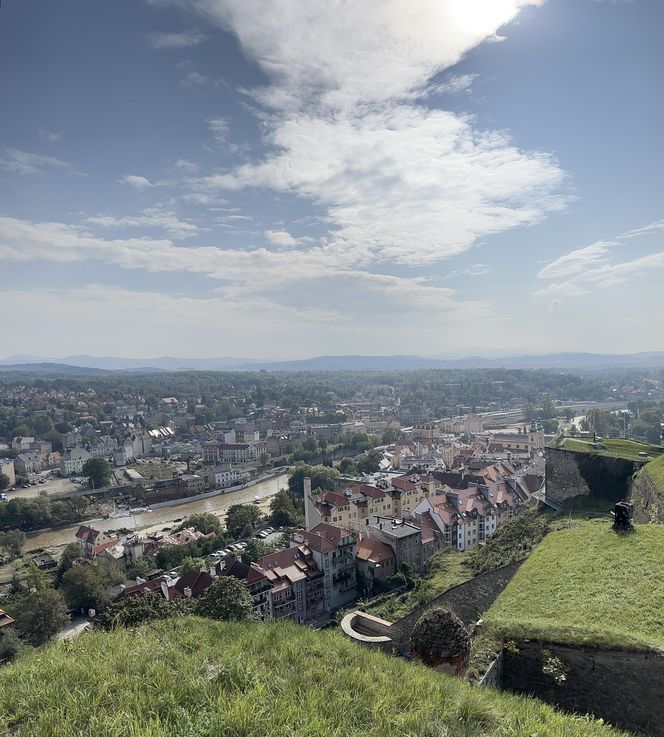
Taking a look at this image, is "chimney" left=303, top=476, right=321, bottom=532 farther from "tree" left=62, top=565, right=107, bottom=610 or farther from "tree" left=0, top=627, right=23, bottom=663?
"tree" left=0, top=627, right=23, bottom=663

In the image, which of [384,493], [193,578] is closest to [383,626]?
[193,578]

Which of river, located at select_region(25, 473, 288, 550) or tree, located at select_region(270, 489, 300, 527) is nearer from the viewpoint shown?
tree, located at select_region(270, 489, 300, 527)

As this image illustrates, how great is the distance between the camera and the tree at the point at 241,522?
31141 millimetres

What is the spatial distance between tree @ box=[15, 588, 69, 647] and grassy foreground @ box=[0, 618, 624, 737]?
1714 centimetres

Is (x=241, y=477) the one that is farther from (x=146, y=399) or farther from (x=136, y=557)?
(x=146, y=399)

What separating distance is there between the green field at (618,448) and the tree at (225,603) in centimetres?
1173

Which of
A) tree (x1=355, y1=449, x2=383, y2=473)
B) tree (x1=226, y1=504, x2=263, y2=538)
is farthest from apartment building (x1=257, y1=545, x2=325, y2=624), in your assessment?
tree (x1=355, y1=449, x2=383, y2=473)

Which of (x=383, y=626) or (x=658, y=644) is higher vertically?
(x=658, y=644)

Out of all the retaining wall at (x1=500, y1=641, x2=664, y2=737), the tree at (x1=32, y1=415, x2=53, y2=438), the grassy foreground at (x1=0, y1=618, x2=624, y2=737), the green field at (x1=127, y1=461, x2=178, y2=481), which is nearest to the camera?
the grassy foreground at (x1=0, y1=618, x2=624, y2=737)

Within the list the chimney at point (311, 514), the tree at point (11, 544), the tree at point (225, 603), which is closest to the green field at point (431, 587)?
the tree at point (225, 603)

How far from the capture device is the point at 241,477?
171ft

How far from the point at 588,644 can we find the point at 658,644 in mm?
656

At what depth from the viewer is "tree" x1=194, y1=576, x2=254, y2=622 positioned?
738 cm

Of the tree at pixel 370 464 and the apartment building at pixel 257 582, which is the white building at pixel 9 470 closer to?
the tree at pixel 370 464
